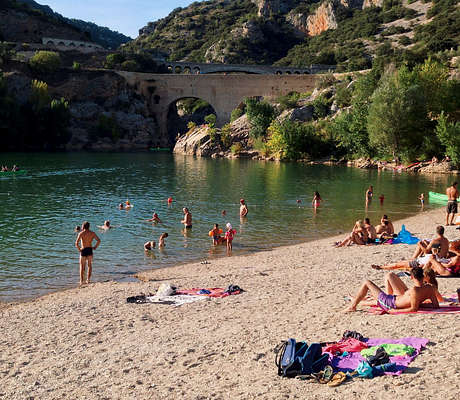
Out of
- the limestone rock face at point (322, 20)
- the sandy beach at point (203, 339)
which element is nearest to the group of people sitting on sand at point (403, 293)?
the sandy beach at point (203, 339)

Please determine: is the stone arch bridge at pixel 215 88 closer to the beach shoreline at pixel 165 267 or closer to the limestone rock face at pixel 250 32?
the limestone rock face at pixel 250 32

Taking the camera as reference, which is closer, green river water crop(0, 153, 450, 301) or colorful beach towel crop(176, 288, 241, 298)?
colorful beach towel crop(176, 288, 241, 298)

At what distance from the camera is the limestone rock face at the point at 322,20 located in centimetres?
13325

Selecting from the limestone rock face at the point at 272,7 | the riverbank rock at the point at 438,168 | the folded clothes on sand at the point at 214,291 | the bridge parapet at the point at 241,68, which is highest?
the limestone rock face at the point at 272,7

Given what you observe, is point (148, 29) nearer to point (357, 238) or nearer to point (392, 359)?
point (357, 238)

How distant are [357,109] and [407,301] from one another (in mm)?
49937

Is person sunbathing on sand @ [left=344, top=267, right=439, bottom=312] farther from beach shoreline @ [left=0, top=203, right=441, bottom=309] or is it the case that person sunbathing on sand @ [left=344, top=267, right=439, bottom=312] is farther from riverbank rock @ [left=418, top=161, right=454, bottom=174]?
riverbank rock @ [left=418, top=161, right=454, bottom=174]

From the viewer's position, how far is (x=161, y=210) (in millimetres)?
27344

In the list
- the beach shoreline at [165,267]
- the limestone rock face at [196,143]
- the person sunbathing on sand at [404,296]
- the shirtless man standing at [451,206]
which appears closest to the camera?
the person sunbathing on sand at [404,296]

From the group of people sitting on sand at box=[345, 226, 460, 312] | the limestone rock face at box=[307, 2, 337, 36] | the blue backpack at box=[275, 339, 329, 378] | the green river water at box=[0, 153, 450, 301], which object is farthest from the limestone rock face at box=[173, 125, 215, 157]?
the limestone rock face at box=[307, 2, 337, 36]

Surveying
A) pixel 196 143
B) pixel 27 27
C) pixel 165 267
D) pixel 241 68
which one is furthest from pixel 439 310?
pixel 27 27

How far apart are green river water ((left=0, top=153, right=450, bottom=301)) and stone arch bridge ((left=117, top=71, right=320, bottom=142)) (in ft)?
122

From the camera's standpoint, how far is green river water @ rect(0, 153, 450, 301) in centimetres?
1645

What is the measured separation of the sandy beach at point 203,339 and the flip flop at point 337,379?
0.11m
